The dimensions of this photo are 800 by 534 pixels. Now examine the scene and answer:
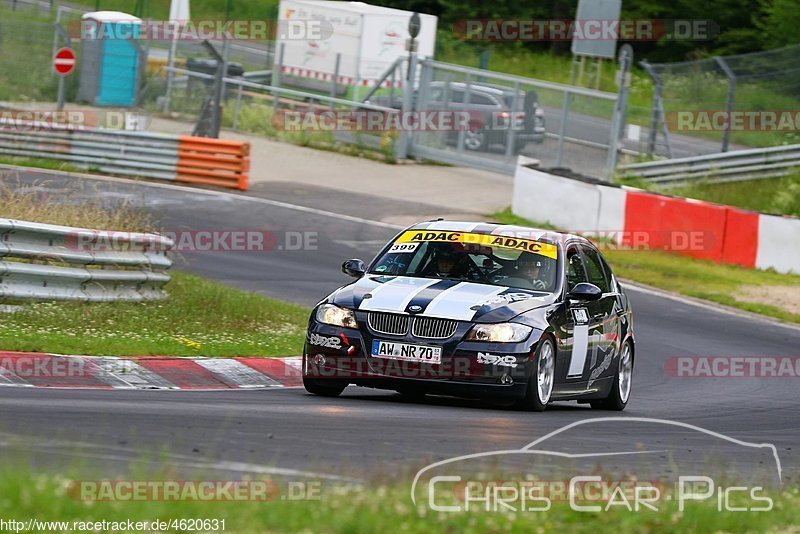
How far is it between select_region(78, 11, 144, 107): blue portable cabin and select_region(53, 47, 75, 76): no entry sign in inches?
120

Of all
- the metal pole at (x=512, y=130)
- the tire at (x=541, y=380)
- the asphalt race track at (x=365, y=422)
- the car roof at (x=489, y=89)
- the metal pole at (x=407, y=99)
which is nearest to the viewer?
the asphalt race track at (x=365, y=422)

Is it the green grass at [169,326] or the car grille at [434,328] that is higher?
the car grille at [434,328]

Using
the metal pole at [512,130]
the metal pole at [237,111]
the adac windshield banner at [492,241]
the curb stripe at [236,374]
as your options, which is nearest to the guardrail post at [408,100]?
the metal pole at [512,130]

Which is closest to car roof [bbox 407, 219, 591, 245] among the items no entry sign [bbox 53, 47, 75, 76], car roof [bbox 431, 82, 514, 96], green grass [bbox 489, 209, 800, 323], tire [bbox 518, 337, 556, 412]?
tire [bbox 518, 337, 556, 412]

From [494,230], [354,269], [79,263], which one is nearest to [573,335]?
[494,230]

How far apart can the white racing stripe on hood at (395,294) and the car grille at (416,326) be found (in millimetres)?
68

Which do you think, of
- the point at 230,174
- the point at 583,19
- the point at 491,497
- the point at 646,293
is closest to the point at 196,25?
the point at 583,19

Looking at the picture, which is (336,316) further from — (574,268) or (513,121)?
(513,121)

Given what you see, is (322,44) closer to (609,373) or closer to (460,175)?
(460,175)

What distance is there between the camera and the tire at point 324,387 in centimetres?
1066

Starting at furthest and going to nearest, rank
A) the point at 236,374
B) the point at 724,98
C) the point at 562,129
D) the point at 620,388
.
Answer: the point at 562,129, the point at 724,98, the point at 620,388, the point at 236,374

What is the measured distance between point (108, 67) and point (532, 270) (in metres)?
25.5

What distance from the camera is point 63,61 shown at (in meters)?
30.6

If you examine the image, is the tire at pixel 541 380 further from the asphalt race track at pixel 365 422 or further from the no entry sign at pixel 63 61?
the no entry sign at pixel 63 61
